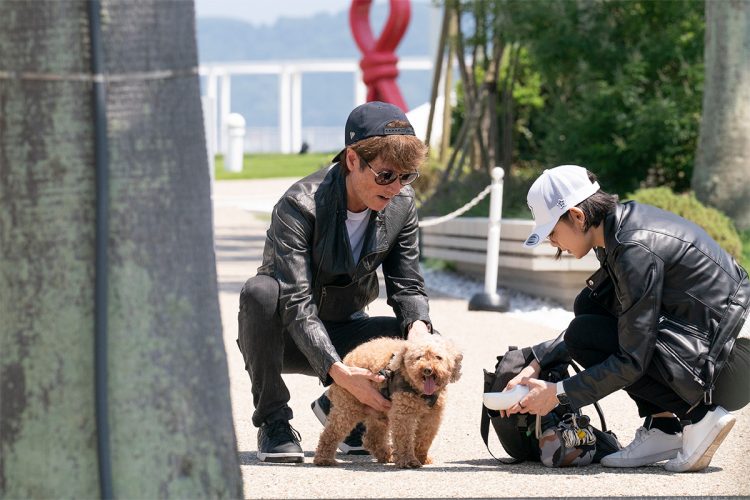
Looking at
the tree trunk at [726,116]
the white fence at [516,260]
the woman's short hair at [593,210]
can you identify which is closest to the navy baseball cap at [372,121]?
the woman's short hair at [593,210]

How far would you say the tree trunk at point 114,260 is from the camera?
315 cm

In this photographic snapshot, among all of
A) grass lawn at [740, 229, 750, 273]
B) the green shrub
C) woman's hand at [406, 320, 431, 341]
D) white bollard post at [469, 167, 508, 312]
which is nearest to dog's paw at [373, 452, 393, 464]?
woman's hand at [406, 320, 431, 341]

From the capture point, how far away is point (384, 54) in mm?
21844

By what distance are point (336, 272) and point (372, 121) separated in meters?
0.72

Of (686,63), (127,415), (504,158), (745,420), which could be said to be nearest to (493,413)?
(745,420)

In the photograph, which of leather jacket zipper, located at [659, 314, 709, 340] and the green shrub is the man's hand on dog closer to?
leather jacket zipper, located at [659, 314, 709, 340]

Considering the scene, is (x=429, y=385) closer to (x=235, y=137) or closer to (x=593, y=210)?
(x=593, y=210)

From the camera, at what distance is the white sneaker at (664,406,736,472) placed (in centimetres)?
485

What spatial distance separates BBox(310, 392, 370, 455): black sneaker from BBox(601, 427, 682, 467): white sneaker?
1181 millimetres

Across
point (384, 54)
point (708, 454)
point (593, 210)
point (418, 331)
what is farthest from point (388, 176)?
point (384, 54)

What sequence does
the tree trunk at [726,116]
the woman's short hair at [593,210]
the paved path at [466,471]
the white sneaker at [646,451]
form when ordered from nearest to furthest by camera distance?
1. the paved path at [466,471]
2. the woman's short hair at [593,210]
3. the white sneaker at [646,451]
4. the tree trunk at [726,116]

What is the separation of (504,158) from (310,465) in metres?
12.9

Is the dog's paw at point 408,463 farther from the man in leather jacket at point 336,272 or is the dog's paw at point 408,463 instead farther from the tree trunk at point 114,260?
the tree trunk at point 114,260

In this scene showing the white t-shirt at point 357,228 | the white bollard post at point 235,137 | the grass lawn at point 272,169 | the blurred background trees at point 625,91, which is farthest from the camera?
the grass lawn at point 272,169
